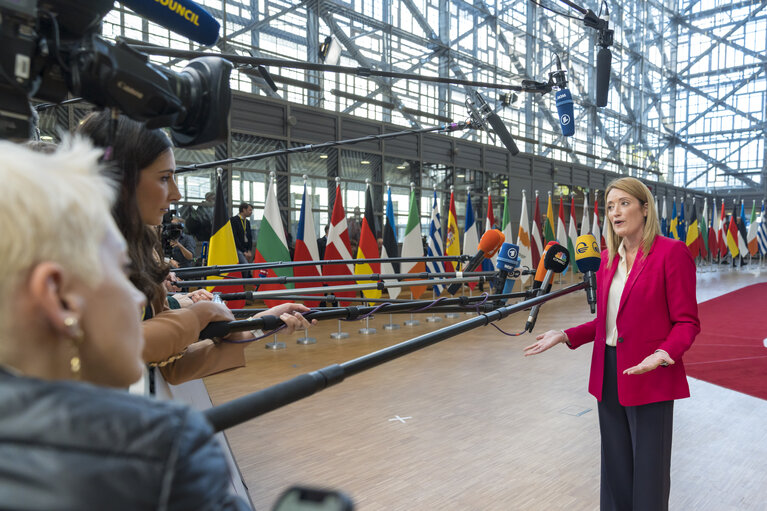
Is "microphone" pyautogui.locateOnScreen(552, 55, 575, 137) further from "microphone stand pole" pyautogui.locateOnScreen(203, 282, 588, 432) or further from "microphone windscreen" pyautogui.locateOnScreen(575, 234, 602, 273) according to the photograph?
"microphone stand pole" pyautogui.locateOnScreen(203, 282, 588, 432)

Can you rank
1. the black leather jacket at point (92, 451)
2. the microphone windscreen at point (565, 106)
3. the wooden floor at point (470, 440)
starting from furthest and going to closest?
the microphone windscreen at point (565, 106) → the wooden floor at point (470, 440) → the black leather jacket at point (92, 451)

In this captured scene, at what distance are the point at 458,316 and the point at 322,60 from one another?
6482mm

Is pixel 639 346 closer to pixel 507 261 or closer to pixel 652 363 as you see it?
pixel 652 363

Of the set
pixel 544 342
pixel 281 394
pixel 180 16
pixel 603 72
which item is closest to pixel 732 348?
pixel 603 72

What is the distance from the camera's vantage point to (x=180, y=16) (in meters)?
1.04

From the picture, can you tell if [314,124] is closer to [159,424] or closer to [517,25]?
[517,25]

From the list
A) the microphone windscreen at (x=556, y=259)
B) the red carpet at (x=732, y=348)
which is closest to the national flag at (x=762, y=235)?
the red carpet at (x=732, y=348)

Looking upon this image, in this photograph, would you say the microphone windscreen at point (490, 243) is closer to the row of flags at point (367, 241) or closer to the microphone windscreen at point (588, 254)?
the microphone windscreen at point (588, 254)

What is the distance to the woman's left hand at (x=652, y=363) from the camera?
1.79 m

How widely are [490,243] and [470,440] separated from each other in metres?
1.28

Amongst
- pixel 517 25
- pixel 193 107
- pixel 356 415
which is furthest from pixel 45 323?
pixel 517 25

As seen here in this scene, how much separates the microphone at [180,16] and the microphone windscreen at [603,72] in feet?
8.05

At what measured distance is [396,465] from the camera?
2.91 m

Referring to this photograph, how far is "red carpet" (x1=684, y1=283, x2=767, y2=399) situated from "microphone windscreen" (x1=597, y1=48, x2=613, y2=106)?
8.85ft
